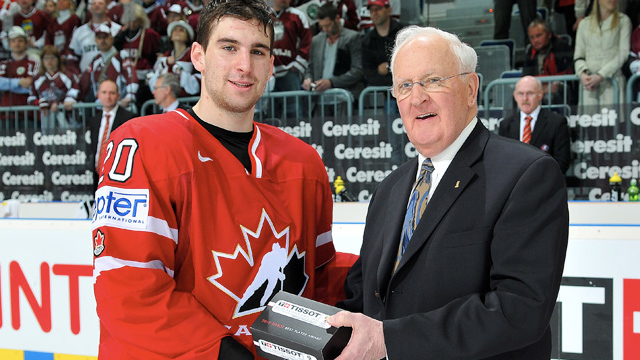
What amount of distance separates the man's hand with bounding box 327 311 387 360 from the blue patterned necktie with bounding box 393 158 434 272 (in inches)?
7.2

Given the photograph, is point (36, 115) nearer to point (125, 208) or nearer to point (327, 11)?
point (327, 11)

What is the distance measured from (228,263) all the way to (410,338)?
1.78ft

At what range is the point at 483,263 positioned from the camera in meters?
1.27

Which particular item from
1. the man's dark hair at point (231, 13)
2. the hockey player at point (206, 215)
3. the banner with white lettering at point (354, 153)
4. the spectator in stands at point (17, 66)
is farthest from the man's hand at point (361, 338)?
the spectator in stands at point (17, 66)

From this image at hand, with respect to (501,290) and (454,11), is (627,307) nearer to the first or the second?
(501,290)

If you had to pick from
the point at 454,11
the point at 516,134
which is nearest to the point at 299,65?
the point at 454,11

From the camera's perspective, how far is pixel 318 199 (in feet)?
5.98

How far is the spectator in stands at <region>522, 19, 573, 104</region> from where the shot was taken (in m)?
4.97

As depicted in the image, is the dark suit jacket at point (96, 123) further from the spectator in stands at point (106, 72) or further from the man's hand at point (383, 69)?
the man's hand at point (383, 69)

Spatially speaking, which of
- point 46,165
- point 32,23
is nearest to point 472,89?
point 46,165

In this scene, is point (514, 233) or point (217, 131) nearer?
point (514, 233)

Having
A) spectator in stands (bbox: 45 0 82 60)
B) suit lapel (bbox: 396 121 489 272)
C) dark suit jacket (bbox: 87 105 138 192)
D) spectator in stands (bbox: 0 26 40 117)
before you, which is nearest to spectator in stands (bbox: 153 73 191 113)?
dark suit jacket (bbox: 87 105 138 192)

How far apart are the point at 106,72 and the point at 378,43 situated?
295 centimetres

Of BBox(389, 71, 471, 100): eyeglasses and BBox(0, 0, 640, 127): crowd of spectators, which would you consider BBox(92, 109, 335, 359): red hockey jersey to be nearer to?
BBox(389, 71, 471, 100): eyeglasses
